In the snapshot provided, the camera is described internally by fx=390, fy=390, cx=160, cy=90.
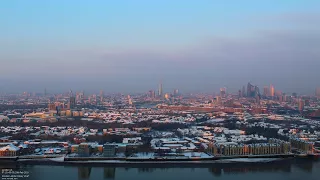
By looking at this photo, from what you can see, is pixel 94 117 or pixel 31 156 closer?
pixel 31 156

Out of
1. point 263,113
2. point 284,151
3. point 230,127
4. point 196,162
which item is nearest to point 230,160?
point 196,162

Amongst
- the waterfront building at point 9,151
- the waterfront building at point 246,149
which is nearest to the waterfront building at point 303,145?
the waterfront building at point 246,149

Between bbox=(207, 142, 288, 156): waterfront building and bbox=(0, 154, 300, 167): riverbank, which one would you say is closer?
bbox=(0, 154, 300, 167): riverbank

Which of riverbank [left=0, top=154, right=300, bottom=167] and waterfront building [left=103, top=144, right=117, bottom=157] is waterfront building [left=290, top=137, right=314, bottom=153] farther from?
waterfront building [left=103, top=144, right=117, bottom=157]

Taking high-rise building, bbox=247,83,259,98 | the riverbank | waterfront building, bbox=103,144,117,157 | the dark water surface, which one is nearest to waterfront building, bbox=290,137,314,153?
the riverbank

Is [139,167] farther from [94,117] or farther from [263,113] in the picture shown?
[263,113]

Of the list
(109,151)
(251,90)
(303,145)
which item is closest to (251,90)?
(251,90)

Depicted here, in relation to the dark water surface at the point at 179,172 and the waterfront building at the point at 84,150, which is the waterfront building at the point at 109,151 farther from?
the dark water surface at the point at 179,172

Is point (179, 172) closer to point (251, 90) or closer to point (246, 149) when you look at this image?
point (246, 149)

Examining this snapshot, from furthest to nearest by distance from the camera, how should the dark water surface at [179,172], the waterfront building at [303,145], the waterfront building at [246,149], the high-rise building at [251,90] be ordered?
the high-rise building at [251,90] < the waterfront building at [303,145] < the waterfront building at [246,149] < the dark water surface at [179,172]
